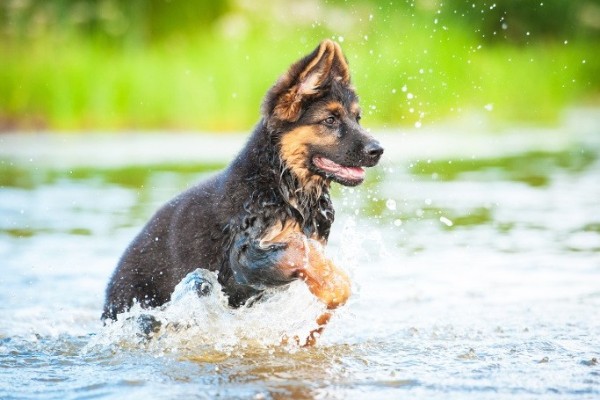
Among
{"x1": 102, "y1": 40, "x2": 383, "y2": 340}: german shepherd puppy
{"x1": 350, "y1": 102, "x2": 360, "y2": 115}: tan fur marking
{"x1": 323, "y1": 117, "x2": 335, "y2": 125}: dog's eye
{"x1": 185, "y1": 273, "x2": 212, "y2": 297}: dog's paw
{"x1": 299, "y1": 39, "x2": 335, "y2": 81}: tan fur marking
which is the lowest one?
{"x1": 185, "y1": 273, "x2": 212, "y2": 297}: dog's paw

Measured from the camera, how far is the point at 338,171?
21.7 feet

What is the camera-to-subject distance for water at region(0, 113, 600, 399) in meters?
6.02

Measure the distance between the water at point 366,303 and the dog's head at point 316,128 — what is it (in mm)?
787

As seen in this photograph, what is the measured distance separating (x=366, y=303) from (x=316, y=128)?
2141mm

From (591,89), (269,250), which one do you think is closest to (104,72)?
(591,89)

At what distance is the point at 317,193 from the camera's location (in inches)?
265

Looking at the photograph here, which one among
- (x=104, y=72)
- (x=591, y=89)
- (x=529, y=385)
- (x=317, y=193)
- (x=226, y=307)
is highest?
(x=591, y=89)

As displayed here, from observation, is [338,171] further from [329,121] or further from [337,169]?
[329,121]

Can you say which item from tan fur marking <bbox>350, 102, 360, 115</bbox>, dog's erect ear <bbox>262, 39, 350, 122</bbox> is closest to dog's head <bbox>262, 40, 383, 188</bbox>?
dog's erect ear <bbox>262, 39, 350, 122</bbox>

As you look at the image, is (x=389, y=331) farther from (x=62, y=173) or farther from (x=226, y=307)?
(x=62, y=173)

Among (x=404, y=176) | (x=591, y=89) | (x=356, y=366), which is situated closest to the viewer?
(x=356, y=366)

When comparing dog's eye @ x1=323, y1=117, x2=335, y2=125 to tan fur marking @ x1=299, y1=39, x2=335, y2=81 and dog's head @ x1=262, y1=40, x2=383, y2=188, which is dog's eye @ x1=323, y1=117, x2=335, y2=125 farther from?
tan fur marking @ x1=299, y1=39, x2=335, y2=81

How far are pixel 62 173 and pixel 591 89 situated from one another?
1500 cm

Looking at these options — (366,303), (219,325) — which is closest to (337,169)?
(219,325)
